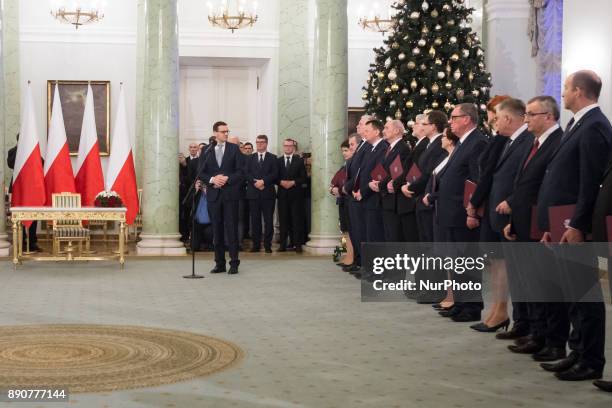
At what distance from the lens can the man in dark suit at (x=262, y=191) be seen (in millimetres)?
14977

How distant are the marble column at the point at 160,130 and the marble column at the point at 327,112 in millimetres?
2189

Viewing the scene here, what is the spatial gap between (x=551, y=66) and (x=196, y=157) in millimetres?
5893

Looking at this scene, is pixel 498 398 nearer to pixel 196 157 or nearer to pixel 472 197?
pixel 472 197

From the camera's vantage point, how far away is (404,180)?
9617 millimetres

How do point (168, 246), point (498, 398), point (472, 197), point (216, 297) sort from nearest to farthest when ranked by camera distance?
1. point (498, 398)
2. point (472, 197)
3. point (216, 297)
4. point (168, 246)

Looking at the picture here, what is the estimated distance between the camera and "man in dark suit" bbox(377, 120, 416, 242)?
9883mm

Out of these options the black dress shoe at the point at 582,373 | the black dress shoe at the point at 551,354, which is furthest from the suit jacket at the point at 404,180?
the black dress shoe at the point at 582,373

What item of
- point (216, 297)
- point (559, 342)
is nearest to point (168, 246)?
point (216, 297)

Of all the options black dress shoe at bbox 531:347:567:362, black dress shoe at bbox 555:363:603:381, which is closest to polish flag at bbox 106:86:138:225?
black dress shoe at bbox 531:347:567:362

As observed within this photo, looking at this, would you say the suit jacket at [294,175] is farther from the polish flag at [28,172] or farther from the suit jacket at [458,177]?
the suit jacket at [458,177]

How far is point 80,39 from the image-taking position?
17188mm

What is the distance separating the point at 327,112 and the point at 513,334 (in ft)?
24.8

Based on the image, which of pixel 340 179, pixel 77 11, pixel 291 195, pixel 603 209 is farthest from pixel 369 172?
pixel 77 11

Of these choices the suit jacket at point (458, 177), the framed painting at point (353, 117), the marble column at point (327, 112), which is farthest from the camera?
the framed painting at point (353, 117)
